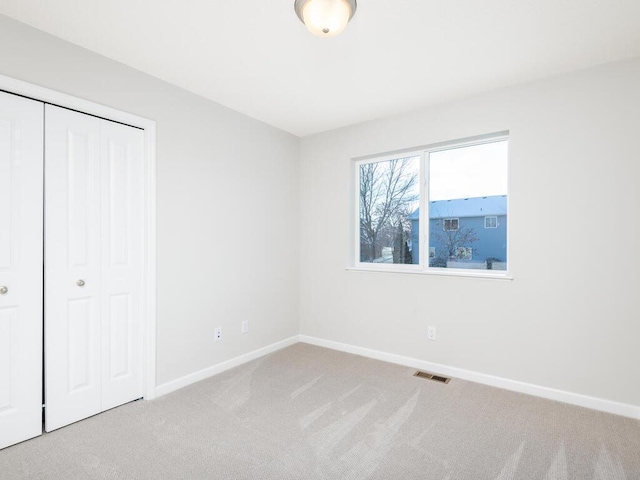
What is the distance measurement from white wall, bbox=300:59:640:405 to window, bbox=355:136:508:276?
18cm

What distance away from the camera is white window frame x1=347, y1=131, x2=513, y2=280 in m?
3.03

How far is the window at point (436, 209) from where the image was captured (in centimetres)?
305

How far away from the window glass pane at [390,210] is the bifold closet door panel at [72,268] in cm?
257

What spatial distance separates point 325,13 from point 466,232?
2260mm

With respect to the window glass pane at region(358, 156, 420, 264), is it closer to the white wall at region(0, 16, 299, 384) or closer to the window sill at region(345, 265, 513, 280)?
the window sill at region(345, 265, 513, 280)

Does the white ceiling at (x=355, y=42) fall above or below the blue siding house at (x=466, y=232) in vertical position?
above

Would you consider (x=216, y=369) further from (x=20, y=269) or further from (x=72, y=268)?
(x=20, y=269)

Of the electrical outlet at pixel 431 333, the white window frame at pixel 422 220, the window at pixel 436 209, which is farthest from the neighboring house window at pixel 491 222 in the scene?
the electrical outlet at pixel 431 333

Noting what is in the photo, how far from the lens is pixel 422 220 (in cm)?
341

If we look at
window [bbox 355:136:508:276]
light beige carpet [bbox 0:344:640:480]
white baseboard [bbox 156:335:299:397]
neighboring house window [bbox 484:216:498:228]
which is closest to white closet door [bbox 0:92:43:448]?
light beige carpet [bbox 0:344:640:480]

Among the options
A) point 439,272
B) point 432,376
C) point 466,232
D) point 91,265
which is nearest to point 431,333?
point 432,376

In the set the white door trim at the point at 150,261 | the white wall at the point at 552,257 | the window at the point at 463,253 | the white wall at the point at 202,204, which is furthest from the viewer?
the window at the point at 463,253

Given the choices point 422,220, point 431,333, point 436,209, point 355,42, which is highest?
point 355,42

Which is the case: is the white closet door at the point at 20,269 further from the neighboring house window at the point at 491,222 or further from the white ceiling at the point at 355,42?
the neighboring house window at the point at 491,222
